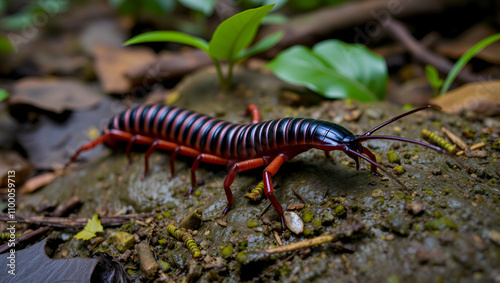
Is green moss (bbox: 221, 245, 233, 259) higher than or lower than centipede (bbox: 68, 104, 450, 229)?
lower

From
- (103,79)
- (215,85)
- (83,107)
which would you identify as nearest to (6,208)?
(83,107)

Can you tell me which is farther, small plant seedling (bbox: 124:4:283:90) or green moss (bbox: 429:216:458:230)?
small plant seedling (bbox: 124:4:283:90)

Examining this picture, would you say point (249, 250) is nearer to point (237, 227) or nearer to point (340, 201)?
point (237, 227)

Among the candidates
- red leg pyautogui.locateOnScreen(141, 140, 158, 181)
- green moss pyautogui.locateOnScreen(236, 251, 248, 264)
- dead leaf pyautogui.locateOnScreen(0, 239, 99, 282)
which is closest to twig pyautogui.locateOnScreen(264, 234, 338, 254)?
green moss pyautogui.locateOnScreen(236, 251, 248, 264)

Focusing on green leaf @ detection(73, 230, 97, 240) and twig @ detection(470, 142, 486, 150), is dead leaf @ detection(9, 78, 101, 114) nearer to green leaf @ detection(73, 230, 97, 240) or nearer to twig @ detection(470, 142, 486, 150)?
green leaf @ detection(73, 230, 97, 240)

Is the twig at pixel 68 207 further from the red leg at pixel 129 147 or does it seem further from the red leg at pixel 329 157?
the red leg at pixel 329 157

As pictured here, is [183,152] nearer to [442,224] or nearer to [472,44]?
[442,224]
